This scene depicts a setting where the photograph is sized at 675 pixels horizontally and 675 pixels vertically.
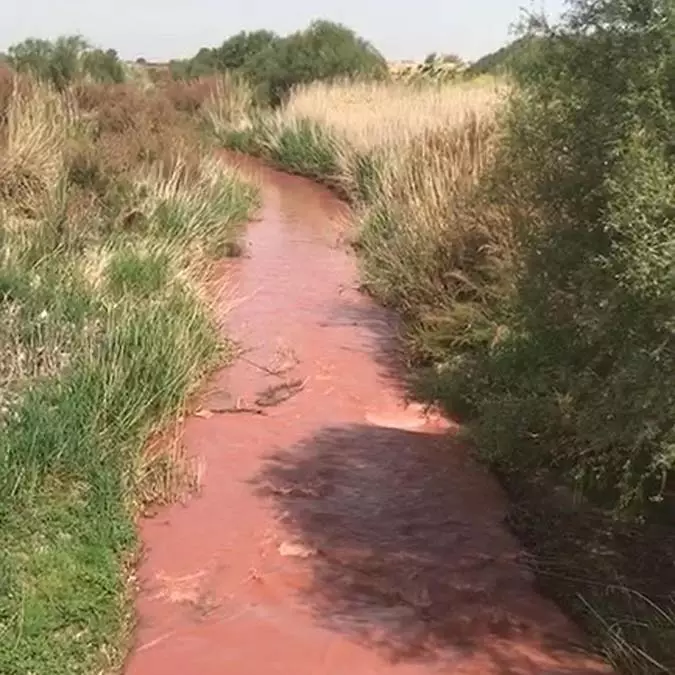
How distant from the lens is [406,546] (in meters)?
6.04

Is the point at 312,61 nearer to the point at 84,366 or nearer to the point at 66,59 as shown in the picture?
the point at 66,59

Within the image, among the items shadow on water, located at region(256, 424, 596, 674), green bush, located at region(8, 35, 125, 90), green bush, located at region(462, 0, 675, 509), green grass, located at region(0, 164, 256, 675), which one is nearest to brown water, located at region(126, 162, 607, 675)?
shadow on water, located at region(256, 424, 596, 674)

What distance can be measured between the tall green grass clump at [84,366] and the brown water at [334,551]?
0.23 metres

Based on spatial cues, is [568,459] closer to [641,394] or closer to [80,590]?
[641,394]

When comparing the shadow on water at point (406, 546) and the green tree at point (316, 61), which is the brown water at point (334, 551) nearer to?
the shadow on water at point (406, 546)

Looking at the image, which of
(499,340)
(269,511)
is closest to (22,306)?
(269,511)

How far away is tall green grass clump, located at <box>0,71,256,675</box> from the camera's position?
17.1ft

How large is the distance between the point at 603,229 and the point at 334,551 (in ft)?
7.35

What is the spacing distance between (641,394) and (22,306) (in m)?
4.79

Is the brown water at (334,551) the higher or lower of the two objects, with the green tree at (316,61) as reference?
lower

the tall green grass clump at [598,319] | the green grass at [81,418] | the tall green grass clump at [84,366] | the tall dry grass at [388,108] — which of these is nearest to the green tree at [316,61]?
the tall dry grass at [388,108]

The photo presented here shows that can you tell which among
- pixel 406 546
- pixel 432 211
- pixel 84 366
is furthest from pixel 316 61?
pixel 406 546

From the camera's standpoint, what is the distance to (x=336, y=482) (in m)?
6.84

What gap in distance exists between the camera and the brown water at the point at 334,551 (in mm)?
5074
